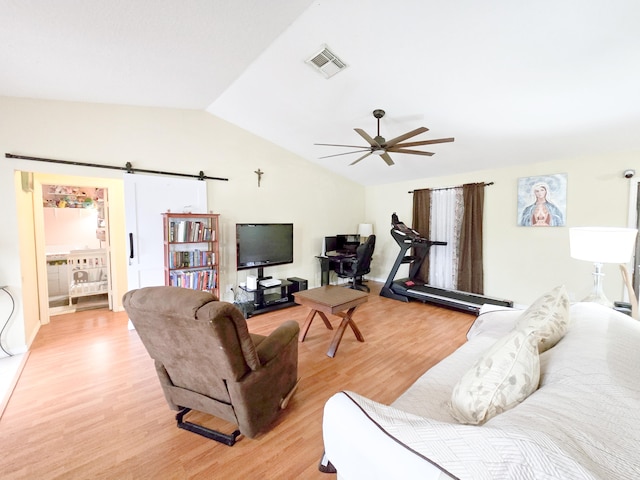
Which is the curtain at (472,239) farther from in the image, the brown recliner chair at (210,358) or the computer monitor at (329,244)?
the brown recliner chair at (210,358)

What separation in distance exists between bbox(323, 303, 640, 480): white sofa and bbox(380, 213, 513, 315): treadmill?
306 cm

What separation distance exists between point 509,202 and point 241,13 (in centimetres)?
438

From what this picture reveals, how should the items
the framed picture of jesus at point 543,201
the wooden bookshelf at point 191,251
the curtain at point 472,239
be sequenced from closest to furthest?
the wooden bookshelf at point 191,251
the framed picture of jesus at point 543,201
the curtain at point 472,239

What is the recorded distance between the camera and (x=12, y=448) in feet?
5.35

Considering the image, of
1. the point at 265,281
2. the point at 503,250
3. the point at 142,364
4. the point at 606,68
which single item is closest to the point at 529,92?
the point at 606,68

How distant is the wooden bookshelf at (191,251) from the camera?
11.8ft

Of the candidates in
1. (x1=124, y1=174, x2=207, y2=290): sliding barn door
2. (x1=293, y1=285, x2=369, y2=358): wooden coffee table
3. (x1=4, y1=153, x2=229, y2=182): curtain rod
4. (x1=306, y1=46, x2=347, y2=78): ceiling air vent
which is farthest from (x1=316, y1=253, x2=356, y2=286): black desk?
(x1=306, y1=46, x2=347, y2=78): ceiling air vent

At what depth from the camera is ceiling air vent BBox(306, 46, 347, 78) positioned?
2.47 m

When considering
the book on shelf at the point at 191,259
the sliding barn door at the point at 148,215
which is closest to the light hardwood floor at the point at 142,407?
the sliding barn door at the point at 148,215

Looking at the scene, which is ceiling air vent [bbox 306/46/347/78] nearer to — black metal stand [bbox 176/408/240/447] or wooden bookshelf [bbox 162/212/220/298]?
wooden bookshelf [bbox 162/212/220/298]

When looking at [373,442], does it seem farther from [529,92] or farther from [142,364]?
[529,92]

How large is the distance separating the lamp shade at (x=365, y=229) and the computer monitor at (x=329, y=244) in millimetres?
784

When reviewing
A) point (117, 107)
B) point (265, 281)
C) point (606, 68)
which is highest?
point (117, 107)

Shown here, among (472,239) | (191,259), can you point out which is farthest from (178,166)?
(472,239)
